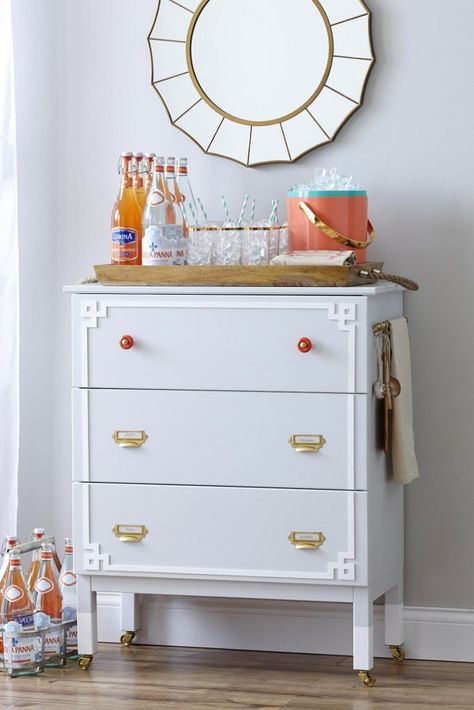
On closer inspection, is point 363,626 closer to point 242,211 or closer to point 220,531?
point 220,531

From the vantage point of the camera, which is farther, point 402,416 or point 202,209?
point 202,209

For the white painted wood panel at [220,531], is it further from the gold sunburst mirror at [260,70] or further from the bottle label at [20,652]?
the gold sunburst mirror at [260,70]

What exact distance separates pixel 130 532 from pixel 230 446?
11.8 inches

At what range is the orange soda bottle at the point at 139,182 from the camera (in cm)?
282

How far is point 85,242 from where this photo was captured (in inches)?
122

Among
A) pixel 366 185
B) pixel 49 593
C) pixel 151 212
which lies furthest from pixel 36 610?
pixel 366 185

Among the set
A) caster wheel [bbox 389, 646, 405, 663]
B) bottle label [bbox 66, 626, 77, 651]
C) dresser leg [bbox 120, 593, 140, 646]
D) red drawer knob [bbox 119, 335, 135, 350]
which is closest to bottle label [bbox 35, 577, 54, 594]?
bottle label [bbox 66, 626, 77, 651]

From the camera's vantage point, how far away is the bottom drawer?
8.47 feet

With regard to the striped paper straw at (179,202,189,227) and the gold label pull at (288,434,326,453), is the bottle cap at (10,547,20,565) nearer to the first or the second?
the gold label pull at (288,434,326,453)

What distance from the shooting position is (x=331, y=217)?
272 cm

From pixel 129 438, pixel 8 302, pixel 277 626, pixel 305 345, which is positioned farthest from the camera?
pixel 277 626

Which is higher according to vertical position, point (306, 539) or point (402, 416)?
point (402, 416)

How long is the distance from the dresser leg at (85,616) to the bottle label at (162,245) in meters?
0.73

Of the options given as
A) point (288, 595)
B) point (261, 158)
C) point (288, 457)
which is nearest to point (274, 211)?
point (261, 158)
